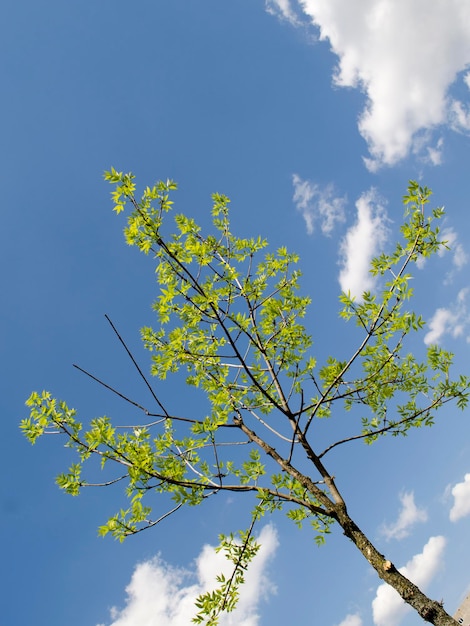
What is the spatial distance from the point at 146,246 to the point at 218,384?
2427 mm

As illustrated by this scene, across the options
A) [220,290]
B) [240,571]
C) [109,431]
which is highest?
[220,290]

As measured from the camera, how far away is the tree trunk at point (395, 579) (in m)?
4.27

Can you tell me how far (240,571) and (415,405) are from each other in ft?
12.1

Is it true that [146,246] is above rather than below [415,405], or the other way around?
above

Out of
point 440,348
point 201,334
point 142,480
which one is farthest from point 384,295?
point 142,480

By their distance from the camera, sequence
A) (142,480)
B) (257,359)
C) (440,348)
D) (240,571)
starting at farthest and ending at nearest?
(257,359) < (440,348) < (240,571) < (142,480)

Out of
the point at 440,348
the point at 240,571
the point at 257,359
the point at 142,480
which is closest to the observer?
the point at 142,480

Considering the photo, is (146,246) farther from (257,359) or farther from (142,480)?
(142,480)

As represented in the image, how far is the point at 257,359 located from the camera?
7.12m

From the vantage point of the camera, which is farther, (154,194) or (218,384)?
(218,384)

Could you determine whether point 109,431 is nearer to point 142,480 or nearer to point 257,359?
point 142,480

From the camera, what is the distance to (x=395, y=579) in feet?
15.0

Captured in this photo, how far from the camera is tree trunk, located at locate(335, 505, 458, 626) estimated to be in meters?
4.27

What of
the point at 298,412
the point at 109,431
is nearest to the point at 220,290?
the point at 298,412
